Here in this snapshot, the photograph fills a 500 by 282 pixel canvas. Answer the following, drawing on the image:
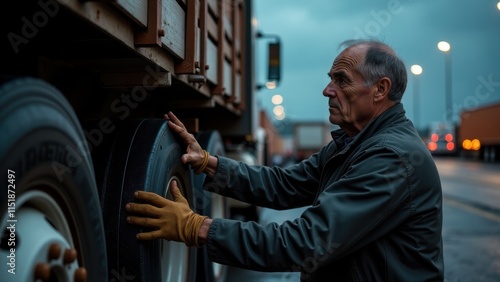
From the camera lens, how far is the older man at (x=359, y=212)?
219 centimetres

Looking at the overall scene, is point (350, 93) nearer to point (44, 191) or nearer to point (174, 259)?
point (174, 259)

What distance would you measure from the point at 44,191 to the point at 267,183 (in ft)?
5.50

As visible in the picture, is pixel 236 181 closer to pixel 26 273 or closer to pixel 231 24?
pixel 26 273

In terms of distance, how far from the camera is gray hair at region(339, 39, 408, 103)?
256 cm

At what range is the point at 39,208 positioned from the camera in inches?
64.8

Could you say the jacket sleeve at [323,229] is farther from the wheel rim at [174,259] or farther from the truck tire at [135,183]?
the wheel rim at [174,259]

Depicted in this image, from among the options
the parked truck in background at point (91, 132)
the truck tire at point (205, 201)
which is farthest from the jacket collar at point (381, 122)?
the truck tire at point (205, 201)

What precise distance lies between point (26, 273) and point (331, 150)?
1970 millimetres

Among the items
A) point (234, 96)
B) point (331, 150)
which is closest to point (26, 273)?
point (331, 150)

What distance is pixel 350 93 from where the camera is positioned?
2.61m

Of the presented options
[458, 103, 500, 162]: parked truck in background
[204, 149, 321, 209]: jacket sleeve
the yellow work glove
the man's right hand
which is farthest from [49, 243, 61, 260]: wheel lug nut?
[458, 103, 500, 162]: parked truck in background

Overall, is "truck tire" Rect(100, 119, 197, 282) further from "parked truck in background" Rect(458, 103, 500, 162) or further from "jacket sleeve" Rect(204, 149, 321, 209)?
"parked truck in background" Rect(458, 103, 500, 162)

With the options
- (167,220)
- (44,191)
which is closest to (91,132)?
(167,220)

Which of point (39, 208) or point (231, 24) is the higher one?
point (231, 24)
